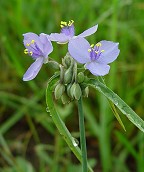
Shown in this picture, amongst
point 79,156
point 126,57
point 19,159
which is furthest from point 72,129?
point 79,156

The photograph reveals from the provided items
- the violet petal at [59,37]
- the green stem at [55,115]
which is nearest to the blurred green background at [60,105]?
the green stem at [55,115]

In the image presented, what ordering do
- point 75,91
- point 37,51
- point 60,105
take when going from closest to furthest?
1. point 75,91
2. point 37,51
3. point 60,105

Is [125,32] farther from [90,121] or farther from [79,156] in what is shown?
[79,156]

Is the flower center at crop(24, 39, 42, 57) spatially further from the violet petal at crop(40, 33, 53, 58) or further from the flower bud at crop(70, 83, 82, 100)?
the flower bud at crop(70, 83, 82, 100)

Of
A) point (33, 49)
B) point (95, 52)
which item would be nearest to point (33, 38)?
point (33, 49)

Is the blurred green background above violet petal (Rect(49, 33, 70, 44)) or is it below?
below

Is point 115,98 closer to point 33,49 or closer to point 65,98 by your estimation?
point 65,98

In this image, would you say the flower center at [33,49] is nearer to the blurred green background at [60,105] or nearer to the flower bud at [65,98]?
the flower bud at [65,98]

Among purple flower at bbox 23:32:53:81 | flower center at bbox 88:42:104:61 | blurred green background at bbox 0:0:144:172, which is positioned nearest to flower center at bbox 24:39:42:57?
purple flower at bbox 23:32:53:81
